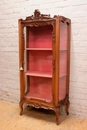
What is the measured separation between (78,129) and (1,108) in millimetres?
1385

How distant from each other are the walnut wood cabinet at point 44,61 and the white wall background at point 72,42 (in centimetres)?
12

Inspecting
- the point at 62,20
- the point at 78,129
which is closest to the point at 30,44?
the point at 62,20

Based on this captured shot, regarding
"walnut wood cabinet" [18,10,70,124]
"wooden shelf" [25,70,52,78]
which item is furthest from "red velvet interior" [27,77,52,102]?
"wooden shelf" [25,70,52,78]

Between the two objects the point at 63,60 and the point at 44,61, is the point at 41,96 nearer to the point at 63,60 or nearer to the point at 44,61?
the point at 44,61

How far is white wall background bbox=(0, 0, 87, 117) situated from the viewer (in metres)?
2.29

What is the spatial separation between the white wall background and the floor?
23 cm

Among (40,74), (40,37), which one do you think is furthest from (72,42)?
(40,74)

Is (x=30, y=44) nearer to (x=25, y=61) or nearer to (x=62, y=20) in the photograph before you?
(x=25, y=61)

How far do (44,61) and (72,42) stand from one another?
21.1 inches

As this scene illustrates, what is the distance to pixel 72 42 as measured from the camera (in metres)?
2.35

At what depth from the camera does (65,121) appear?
229 cm

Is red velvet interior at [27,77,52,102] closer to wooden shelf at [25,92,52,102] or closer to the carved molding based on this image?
wooden shelf at [25,92,52,102]

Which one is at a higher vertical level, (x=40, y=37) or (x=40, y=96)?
(x=40, y=37)

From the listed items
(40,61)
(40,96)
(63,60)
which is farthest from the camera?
(40,61)
